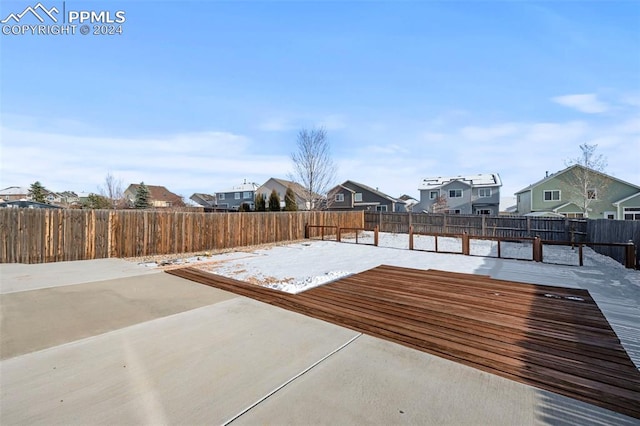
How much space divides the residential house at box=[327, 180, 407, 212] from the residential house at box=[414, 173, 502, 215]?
492 centimetres

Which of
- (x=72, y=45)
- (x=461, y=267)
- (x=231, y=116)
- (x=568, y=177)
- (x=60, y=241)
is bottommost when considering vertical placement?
(x=461, y=267)

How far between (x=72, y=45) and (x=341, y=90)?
9.69m

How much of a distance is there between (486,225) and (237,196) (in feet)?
116

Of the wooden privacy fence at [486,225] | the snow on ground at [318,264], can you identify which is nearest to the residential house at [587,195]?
Answer: the wooden privacy fence at [486,225]

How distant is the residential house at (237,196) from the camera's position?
1668 inches

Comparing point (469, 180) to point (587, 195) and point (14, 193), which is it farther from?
point (14, 193)

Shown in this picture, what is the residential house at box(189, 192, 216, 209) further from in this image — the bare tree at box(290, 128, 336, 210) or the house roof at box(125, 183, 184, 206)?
the bare tree at box(290, 128, 336, 210)

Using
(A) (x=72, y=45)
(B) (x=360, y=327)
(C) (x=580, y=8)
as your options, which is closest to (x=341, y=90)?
(C) (x=580, y=8)

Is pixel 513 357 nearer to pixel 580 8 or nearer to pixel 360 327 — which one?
pixel 360 327

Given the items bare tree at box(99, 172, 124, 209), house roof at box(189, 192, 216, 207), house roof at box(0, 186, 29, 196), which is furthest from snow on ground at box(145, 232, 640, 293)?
house roof at box(0, 186, 29, 196)

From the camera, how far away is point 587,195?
2134 centimetres

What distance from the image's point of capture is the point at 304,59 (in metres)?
11.6

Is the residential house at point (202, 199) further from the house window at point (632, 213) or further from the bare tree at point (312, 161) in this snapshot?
the house window at point (632, 213)

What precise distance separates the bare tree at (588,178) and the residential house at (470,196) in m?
7.69
